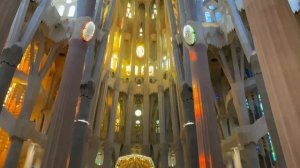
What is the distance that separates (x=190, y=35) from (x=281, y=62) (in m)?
8.96

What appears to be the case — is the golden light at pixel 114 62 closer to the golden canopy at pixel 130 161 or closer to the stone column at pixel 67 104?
the golden canopy at pixel 130 161

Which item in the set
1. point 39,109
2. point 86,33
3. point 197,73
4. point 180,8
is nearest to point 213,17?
point 180,8

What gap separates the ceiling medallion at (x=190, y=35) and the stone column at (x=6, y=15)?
9148 mm

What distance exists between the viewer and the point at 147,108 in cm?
2583

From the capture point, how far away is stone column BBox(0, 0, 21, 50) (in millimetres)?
5133

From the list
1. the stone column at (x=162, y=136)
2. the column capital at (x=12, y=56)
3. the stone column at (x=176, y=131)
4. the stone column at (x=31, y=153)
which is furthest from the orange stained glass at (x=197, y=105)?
the stone column at (x=162, y=136)

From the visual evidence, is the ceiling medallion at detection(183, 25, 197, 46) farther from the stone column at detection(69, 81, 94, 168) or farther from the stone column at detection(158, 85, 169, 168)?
the stone column at detection(158, 85, 169, 168)

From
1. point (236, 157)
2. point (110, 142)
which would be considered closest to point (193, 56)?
point (236, 157)

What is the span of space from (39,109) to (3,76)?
431 inches

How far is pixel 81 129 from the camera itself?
14531mm

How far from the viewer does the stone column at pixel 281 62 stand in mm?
4441

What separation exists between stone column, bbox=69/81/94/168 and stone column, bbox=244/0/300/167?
10.5 meters

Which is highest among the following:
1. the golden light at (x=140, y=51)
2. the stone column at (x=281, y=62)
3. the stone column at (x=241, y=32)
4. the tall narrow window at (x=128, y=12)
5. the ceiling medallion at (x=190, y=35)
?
the tall narrow window at (x=128, y=12)

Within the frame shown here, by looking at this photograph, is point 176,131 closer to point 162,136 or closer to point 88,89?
point 162,136
